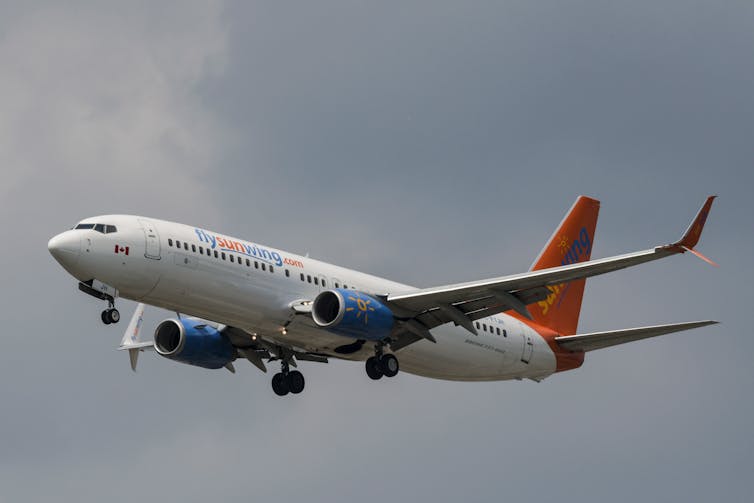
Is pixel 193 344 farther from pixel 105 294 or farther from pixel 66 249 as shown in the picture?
pixel 66 249

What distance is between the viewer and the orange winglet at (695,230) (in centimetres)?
4384

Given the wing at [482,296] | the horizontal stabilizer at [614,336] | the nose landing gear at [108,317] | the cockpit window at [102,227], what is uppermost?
the horizontal stabilizer at [614,336]

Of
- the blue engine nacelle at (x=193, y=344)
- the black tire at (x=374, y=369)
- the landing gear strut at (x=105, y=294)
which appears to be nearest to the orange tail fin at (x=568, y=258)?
the black tire at (x=374, y=369)

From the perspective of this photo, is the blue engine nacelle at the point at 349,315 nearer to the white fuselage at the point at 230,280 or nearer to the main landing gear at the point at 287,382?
the white fuselage at the point at 230,280

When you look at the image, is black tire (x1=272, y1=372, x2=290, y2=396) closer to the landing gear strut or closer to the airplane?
the airplane

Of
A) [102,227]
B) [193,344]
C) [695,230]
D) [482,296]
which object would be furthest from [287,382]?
[695,230]

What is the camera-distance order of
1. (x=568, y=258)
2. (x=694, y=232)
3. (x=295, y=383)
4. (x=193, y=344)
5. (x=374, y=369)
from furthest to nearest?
(x=568, y=258) < (x=295, y=383) < (x=193, y=344) < (x=374, y=369) < (x=694, y=232)

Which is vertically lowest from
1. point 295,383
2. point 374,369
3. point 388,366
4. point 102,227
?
point 102,227

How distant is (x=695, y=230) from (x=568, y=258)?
62.4 feet

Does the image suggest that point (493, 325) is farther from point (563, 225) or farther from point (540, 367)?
point (563, 225)

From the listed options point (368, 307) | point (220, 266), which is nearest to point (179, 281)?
point (220, 266)

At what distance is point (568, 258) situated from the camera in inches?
2486

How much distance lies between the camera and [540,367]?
57.1 m

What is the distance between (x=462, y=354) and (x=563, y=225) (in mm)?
11793
